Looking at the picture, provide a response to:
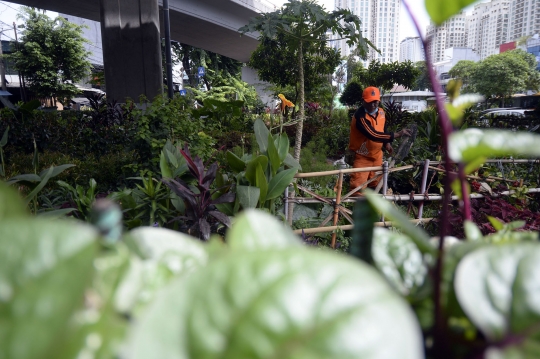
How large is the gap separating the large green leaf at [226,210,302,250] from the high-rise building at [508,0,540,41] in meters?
57.8

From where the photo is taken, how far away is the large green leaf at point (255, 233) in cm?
38

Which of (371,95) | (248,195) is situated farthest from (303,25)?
(248,195)

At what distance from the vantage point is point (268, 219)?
41cm

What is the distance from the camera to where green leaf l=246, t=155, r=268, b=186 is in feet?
7.52

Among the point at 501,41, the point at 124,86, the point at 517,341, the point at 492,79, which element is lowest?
the point at 517,341

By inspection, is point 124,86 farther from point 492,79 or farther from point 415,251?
point 492,79

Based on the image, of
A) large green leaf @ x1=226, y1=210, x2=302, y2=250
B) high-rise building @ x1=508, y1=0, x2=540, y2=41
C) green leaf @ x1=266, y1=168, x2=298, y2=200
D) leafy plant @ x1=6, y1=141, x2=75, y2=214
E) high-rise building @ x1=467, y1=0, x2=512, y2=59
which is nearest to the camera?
large green leaf @ x1=226, y1=210, x2=302, y2=250

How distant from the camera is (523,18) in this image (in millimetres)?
50500

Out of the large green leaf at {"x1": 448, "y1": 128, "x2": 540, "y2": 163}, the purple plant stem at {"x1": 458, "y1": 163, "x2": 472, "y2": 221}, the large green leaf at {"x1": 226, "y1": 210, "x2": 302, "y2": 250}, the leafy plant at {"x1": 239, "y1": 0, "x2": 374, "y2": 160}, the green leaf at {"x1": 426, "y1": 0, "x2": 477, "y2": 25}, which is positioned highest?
the leafy plant at {"x1": 239, "y1": 0, "x2": 374, "y2": 160}

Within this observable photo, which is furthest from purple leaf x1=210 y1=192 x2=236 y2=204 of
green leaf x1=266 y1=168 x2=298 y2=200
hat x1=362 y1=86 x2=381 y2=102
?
hat x1=362 y1=86 x2=381 y2=102

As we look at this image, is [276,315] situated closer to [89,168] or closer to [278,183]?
[278,183]

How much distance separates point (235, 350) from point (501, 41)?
214 feet

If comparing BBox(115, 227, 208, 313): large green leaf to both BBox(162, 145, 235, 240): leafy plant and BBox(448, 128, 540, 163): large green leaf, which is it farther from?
BBox(162, 145, 235, 240): leafy plant

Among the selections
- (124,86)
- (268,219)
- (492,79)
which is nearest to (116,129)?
(124,86)
